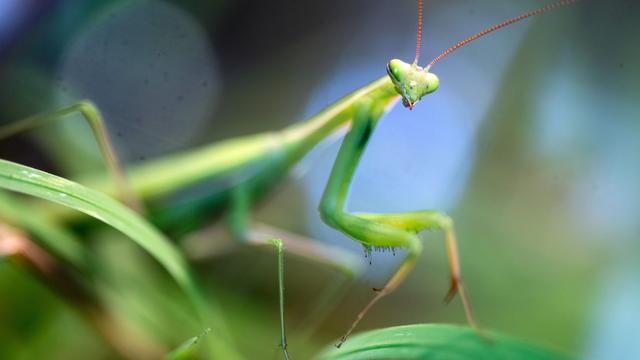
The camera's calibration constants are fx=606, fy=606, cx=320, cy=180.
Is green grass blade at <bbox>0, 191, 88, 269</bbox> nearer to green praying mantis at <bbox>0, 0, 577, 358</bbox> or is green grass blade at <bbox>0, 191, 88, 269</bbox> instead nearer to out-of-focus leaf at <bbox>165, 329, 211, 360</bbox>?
green praying mantis at <bbox>0, 0, 577, 358</bbox>

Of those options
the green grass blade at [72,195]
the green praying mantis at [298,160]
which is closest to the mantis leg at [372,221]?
the green praying mantis at [298,160]

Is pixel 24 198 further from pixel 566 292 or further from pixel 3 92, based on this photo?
pixel 566 292

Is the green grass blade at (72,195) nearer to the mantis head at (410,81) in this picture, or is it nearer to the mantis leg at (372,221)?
the mantis leg at (372,221)

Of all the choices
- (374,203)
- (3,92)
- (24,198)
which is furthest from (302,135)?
(3,92)

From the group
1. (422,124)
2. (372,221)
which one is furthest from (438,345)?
(422,124)

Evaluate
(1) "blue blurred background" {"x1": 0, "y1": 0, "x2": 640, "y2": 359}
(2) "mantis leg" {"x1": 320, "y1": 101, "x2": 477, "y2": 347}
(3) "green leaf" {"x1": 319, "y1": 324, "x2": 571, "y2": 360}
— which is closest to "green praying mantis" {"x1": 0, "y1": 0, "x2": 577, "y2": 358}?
(2) "mantis leg" {"x1": 320, "y1": 101, "x2": 477, "y2": 347}

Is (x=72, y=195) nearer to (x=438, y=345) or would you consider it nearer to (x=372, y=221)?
(x=438, y=345)
